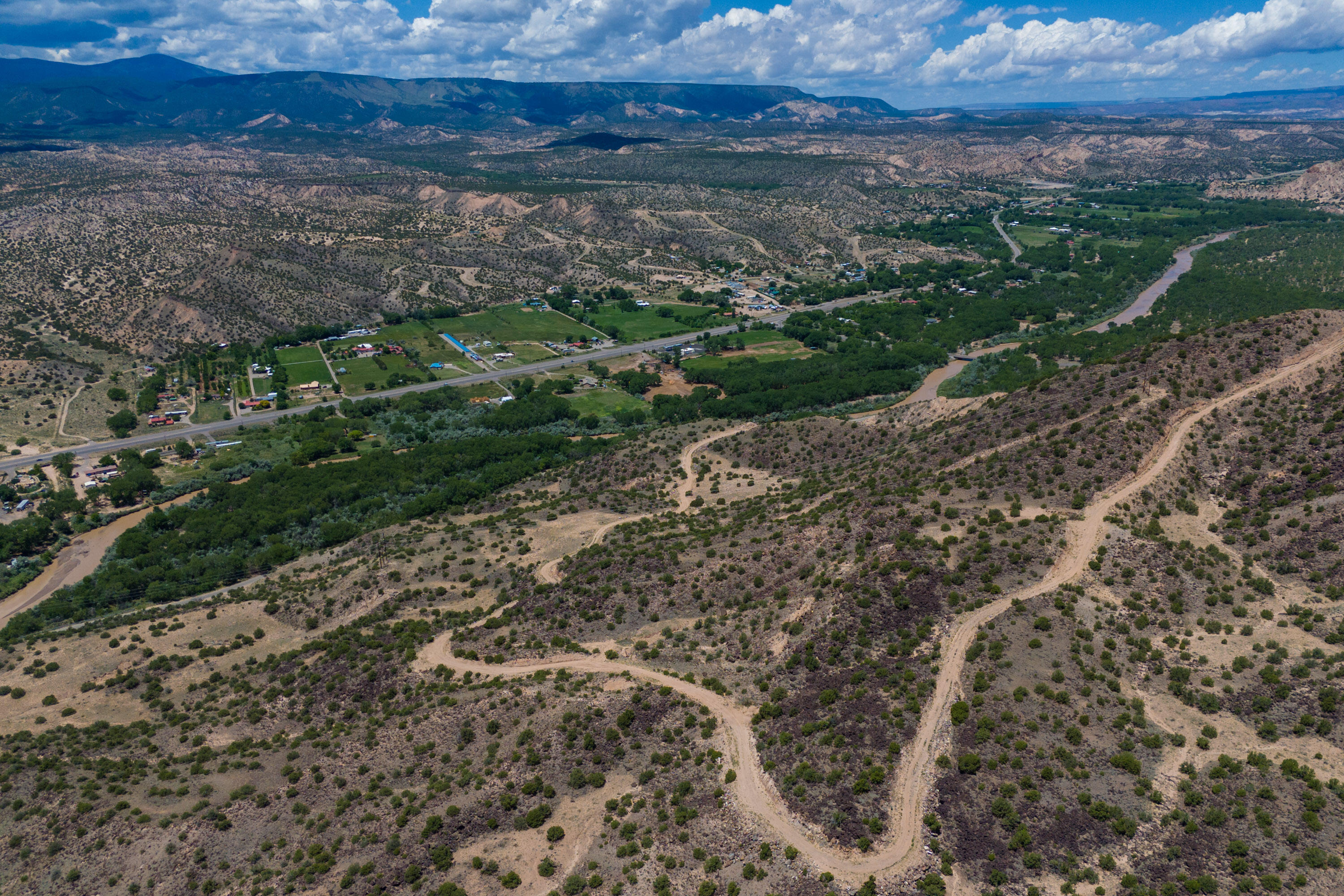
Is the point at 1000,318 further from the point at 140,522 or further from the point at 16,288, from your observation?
the point at 16,288

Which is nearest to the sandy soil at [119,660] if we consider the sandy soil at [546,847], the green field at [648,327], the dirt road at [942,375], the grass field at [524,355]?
the sandy soil at [546,847]

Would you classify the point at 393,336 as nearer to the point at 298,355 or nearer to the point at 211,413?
the point at 298,355

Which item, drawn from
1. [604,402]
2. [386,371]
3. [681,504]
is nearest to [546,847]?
[681,504]

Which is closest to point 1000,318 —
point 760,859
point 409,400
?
point 409,400

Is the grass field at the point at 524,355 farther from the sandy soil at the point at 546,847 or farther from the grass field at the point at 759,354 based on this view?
the sandy soil at the point at 546,847

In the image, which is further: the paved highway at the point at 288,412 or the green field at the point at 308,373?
the green field at the point at 308,373

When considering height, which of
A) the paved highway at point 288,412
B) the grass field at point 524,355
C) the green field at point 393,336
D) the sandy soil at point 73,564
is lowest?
the sandy soil at point 73,564
